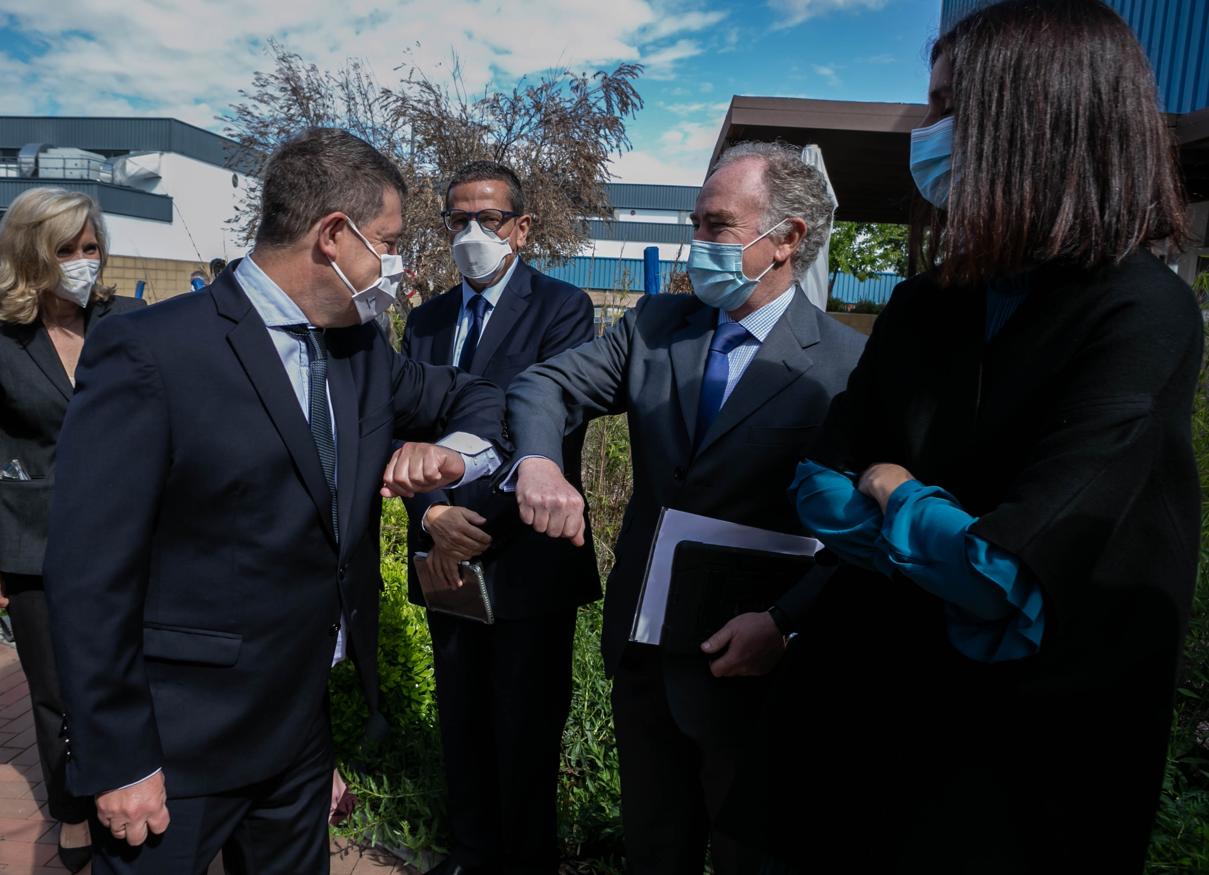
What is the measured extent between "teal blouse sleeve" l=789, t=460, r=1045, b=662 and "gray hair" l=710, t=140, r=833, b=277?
1.06 metres

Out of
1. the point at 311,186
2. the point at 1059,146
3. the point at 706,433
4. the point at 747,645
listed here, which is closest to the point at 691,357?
the point at 706,433

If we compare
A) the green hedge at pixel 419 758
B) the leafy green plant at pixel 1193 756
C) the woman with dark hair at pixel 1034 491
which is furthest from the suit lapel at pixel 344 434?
the leafy green plant at pixel 1193 756

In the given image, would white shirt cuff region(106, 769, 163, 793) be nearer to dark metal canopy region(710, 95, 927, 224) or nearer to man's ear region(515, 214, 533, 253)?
man's ear region(515, 214, 533, 253)

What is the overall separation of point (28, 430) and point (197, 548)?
1949mm

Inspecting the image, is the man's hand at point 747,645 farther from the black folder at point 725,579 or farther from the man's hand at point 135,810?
the man's hand at point 135,810

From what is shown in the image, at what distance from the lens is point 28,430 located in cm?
321

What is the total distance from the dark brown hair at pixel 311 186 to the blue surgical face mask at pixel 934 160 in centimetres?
120

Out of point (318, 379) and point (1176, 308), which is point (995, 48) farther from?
point (318, 379)

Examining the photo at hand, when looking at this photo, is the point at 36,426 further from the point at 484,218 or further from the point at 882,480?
the point at 882,480

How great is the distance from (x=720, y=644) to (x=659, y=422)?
580mm

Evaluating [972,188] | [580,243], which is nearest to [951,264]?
[972,188]

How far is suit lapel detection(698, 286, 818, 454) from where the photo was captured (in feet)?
6.95

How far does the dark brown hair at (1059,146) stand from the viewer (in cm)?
125

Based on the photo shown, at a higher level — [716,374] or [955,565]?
[716,374]
